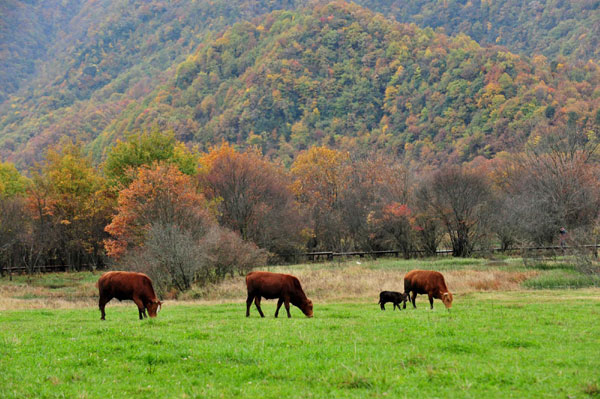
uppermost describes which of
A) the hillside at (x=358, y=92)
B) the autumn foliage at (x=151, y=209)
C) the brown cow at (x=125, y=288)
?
the hillside at (x=358, y=92)

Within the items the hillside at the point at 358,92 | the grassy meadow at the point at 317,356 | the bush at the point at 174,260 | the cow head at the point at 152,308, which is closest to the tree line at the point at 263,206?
the bush at the point at 174,260

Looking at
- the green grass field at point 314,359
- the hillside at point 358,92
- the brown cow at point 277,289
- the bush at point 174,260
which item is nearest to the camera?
the green grass field at point 314,359

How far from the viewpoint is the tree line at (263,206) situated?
4725 centimetres

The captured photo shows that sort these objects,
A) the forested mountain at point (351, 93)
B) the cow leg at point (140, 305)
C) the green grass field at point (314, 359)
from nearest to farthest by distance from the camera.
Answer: the green grass field at point (314, 359) → the cow leg at point (140, 305) → the forested mountain at point (351, 93)

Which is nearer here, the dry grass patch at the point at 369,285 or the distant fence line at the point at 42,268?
the dry grass patch at the point at 369,285

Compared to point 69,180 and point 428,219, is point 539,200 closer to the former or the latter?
point 428,219

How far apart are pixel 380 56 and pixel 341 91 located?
54.2 ft

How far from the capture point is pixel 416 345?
12.2 metres

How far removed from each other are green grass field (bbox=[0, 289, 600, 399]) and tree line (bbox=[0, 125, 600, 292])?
85.7 ft

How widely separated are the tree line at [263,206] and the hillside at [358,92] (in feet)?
140

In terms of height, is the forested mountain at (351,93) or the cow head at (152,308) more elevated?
the forested mountain at (351,93)

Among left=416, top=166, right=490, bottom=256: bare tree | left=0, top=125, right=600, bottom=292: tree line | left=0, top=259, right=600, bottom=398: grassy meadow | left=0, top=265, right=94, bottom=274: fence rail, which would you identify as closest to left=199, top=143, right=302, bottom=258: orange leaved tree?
left=0, top=125, right=600, bottom=292: tree line

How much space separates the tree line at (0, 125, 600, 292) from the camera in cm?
4725

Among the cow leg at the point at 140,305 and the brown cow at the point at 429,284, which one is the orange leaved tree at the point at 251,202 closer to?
the brown cow at the point at 429,284
